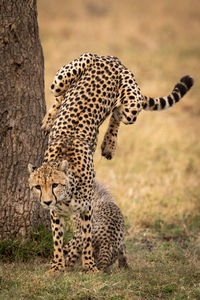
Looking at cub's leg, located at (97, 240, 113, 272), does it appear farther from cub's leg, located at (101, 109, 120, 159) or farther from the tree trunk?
cub's leg, located at (101, 109, 120, 159)

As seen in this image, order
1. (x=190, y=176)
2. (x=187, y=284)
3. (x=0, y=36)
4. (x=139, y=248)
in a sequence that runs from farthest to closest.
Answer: (x=190, y=176) → (x=139, y=248) → (x=0, y=36) → (x=187, y=284)

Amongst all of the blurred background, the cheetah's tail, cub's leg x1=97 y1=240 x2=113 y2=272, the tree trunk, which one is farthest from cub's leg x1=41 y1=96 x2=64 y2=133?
the blurred background

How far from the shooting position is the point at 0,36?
4.95m

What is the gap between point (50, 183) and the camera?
3957 millimetres

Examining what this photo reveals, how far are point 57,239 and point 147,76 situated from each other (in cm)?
1014

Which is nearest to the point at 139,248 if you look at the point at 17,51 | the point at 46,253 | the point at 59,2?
the point at 46,253

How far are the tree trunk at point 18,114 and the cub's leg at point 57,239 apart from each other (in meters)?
0.67

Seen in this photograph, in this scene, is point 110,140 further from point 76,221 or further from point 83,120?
point 76,221

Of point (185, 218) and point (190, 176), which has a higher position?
point (190, 176)

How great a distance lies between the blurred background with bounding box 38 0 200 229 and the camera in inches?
293

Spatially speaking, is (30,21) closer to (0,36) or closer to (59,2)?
(0,36)

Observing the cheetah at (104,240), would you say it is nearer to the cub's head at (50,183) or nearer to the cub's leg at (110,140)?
the cub's leg at (110,140)

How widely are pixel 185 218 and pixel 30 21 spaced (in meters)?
3.14

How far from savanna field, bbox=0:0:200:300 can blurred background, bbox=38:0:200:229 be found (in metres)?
0.02
